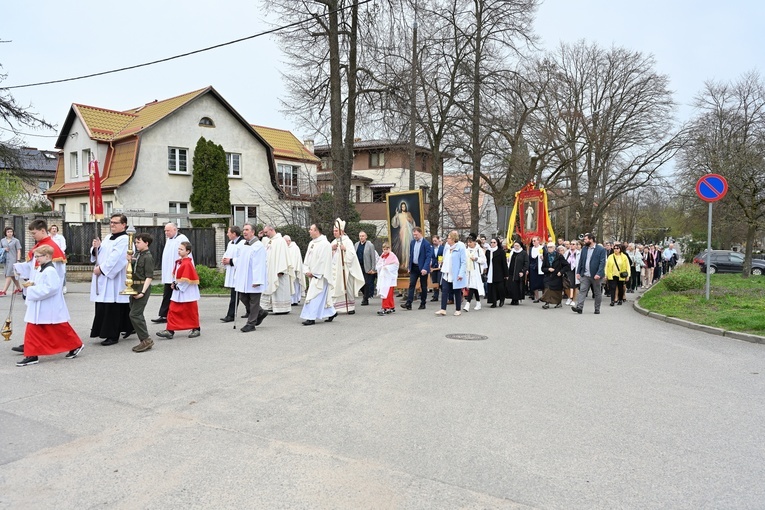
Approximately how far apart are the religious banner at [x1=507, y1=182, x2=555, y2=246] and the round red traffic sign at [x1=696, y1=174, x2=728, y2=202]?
794 cm

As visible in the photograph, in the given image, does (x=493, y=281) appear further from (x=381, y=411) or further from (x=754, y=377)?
(x=381, y=411)

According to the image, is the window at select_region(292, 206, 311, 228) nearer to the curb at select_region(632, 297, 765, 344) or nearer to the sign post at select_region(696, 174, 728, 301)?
the curb at select_region(632, 297, 765, 344)

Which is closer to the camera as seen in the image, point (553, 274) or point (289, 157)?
point (553, 274)

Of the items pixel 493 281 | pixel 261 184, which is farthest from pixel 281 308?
pixel 261 184

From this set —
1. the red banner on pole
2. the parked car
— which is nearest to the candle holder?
the red banner on pole

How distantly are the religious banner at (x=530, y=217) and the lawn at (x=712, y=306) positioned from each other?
4561 millimetres

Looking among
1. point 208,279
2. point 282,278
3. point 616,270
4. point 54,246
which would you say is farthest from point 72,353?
point 616,270

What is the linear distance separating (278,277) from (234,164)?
2573 centimetres

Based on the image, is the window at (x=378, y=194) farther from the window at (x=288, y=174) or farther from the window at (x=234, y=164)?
the window at (x=234, y=164)

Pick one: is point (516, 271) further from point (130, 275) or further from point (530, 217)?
point (130, 275)

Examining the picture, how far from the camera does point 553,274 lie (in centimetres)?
1672

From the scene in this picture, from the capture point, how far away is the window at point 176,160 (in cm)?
3417

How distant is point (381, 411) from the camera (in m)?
5.93

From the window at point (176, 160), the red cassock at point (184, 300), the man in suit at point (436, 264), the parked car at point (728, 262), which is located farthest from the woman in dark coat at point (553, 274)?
the parked car at point (728, 262)
